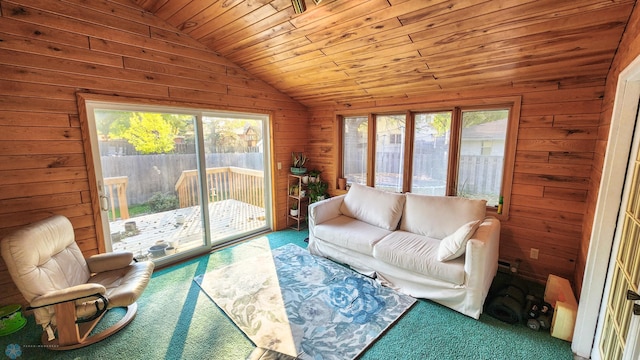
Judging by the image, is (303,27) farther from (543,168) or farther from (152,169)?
(543,168)

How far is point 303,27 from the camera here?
2426 millimetres

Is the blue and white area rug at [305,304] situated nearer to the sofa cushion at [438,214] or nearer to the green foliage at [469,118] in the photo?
the sofa cushion at [438,214]

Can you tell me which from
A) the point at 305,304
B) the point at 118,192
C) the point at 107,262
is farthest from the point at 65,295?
the point at 305,304

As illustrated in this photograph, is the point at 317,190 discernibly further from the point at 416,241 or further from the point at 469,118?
the point at 469,118

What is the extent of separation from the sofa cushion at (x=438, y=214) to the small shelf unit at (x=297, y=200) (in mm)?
1759

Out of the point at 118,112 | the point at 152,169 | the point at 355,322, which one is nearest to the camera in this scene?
the point at 355,322

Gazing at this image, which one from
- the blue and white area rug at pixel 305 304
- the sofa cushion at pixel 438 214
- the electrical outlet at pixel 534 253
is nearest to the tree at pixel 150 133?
the blue and white area rug at pixel 305 304

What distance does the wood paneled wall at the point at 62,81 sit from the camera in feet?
7.14

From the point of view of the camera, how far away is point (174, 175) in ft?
10.6

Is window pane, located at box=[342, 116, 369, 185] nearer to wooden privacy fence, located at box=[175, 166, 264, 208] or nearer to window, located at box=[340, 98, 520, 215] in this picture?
window, located at box=[340, 98, 520, 215]

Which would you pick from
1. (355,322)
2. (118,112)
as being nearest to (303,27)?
(118,112)

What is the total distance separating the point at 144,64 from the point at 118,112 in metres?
0.57

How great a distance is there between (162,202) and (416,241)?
294 centimetres

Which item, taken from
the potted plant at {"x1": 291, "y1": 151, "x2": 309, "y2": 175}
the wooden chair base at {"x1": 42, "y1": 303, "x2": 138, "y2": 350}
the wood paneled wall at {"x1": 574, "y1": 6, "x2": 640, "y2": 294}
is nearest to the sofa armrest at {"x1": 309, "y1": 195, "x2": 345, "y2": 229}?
the potted plant at {"x1": 291, "y1": 151, "x2": 309, "y2": 175}
